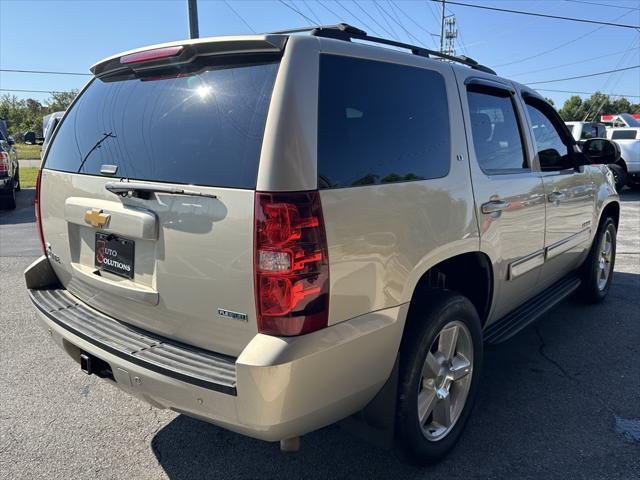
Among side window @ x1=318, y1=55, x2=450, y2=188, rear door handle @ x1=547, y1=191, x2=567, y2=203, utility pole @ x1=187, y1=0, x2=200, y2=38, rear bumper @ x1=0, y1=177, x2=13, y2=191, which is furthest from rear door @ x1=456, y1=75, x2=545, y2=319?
utility pole @ x1=187, y1=0, x2=200, y2=38

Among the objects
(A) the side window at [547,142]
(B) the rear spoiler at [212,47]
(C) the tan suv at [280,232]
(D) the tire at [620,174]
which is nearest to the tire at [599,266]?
(A) the side window at [547,142]

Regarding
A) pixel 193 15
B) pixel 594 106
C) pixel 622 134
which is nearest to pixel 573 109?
pixel 594 106

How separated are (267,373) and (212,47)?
135 centimetres

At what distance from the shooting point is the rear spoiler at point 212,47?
2.06m

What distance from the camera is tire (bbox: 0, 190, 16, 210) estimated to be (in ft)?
38.2

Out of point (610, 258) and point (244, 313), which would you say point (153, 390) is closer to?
point (244, 313)

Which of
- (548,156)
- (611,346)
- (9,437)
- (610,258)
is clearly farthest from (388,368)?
(610,258)

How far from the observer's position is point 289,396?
1.94 m

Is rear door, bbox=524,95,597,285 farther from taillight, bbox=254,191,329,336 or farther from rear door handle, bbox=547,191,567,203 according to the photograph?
taillight, bbox=254,191,329,336

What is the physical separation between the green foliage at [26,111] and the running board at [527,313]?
69605 millimetres

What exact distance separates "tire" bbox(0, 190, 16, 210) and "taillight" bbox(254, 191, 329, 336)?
11715 mm

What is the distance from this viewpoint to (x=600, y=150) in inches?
183

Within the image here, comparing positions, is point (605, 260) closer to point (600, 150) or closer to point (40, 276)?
point (600, 150)

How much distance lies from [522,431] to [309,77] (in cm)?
235
